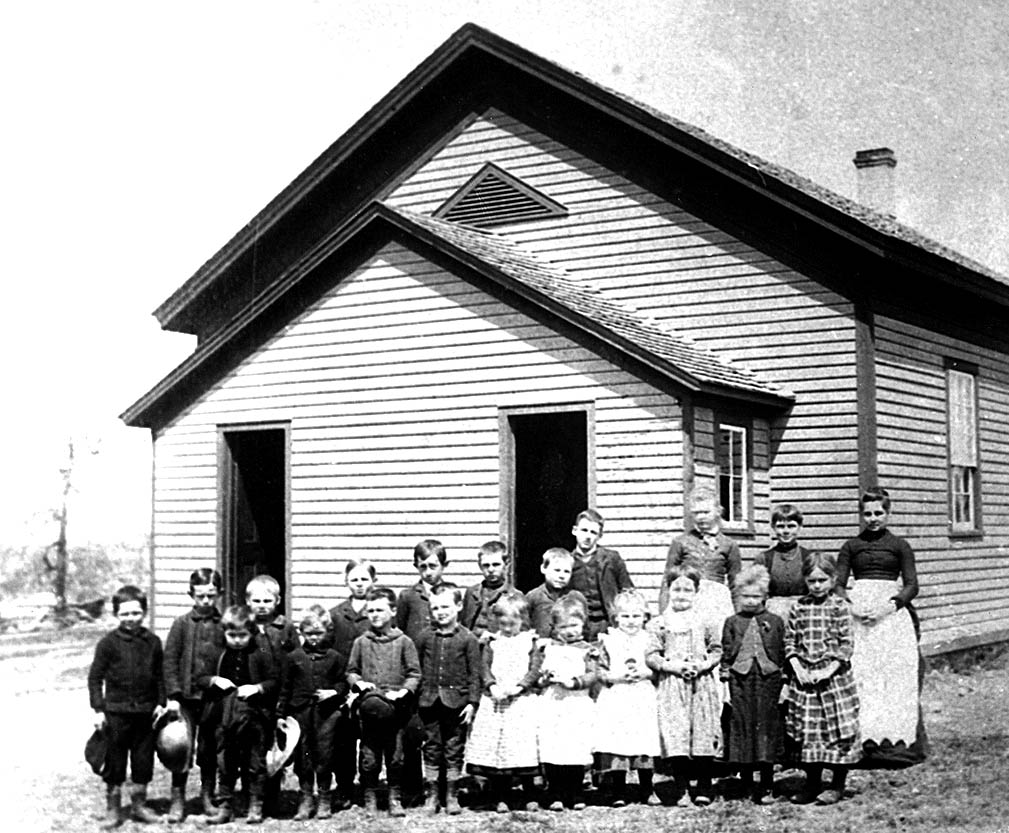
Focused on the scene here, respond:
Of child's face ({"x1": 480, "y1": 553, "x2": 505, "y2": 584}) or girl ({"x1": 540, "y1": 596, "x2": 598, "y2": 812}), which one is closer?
girl ({"x1": 540, "y1": 596, "x2": 598, "y2": 812})

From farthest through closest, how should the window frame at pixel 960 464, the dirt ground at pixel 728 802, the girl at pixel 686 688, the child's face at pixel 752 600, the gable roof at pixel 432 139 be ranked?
the window frame at pixel 960 464
the gable roof at pixel 432 139
the child's face at pixel 752 600
the girl at pixel 686 688
the dirt ground at pixel 728 802

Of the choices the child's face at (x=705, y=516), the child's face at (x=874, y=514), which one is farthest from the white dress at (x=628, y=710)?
the child's face at (x=874, y=514)

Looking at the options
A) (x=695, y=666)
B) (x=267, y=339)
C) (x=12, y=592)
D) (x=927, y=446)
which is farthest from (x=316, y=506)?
(x=12, y=592)

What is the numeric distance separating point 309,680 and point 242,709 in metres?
0.45

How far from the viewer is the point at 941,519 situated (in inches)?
551

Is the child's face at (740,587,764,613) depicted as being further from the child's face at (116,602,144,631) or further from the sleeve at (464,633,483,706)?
the child's face at (116,602,144,631)

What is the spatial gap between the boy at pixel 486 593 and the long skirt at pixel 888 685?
2.52m

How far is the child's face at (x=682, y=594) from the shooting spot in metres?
7.91

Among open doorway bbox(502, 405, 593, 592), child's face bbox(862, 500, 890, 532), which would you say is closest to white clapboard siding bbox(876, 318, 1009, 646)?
open doorway bbox(502, 405, 593, 592)

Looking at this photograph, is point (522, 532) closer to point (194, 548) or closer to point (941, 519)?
point (194, 548)

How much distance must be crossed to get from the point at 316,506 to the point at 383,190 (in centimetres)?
528

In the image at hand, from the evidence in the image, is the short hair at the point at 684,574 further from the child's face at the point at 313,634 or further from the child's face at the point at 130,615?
the child's face at the point at 130,615

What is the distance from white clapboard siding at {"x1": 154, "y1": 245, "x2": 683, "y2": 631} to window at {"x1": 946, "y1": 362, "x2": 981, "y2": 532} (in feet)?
17.0

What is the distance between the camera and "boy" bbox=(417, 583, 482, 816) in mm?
7676
